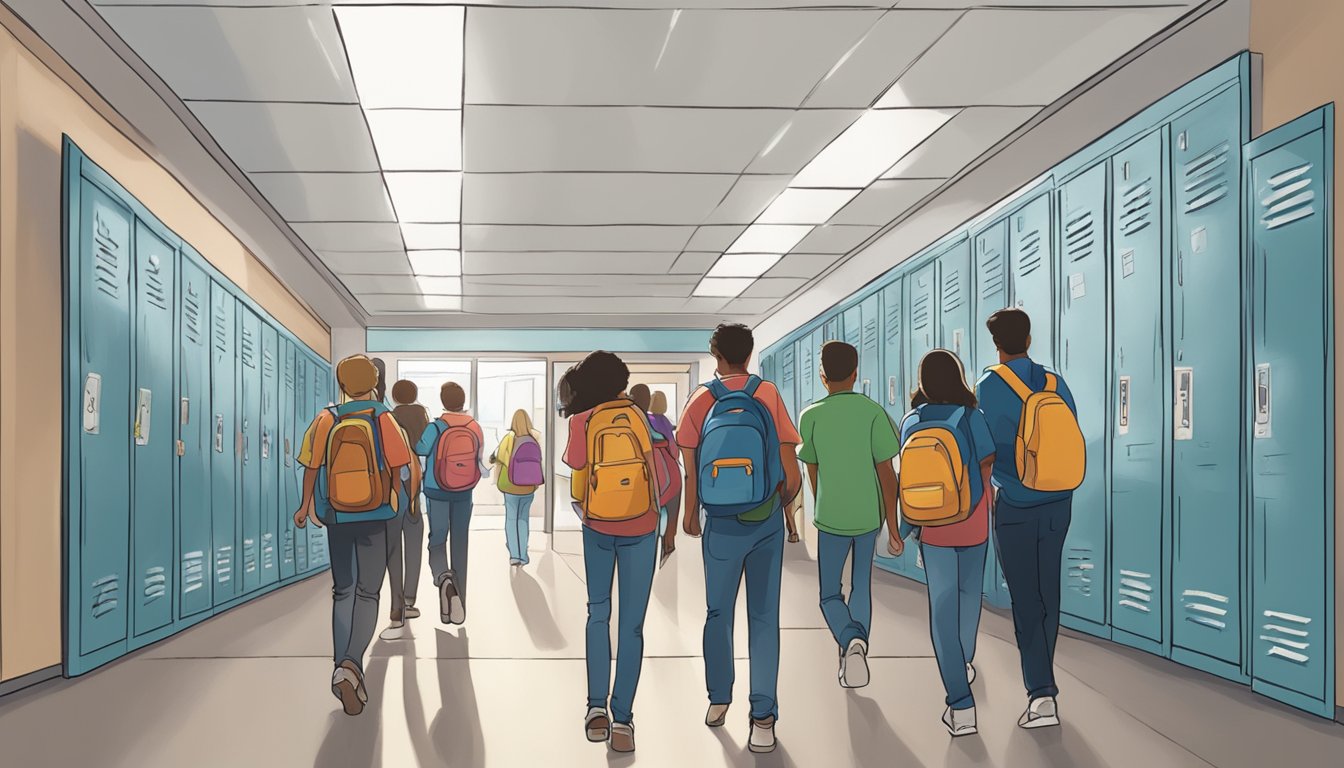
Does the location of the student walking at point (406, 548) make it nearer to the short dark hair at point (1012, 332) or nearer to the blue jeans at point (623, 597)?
the blue jeans at point (623, 597)

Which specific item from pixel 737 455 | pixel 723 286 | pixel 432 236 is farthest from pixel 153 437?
pixel 723 286

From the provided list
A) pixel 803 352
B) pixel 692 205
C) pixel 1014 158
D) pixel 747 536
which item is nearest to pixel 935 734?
pixel 747 536

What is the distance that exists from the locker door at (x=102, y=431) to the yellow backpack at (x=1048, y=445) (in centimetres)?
359

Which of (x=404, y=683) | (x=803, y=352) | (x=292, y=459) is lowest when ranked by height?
(x=404, y=683)

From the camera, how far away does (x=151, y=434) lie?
495 centimetres

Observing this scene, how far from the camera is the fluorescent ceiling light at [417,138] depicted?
16.6ft

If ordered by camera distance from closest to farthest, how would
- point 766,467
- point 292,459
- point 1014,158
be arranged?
1. point 766,467
2. point 1014,158
3. point 292,459

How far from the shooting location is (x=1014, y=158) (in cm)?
557

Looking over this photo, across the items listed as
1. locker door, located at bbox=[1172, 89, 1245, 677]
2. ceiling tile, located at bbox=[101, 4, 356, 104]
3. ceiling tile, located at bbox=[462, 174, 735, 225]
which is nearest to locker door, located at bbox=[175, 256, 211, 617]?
ceiling tile, located at bbox=[101, 4, 356, 104]

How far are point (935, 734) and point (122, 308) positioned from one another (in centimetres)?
386

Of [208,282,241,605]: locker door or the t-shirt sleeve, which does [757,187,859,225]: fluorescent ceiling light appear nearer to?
the t-shirt sleeve

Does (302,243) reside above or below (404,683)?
above

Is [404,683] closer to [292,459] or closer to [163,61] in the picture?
[163,61]

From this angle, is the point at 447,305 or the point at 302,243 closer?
the point at 302,243
